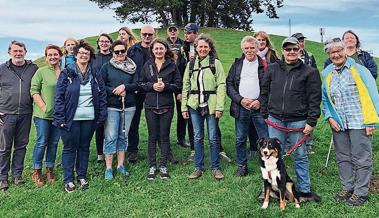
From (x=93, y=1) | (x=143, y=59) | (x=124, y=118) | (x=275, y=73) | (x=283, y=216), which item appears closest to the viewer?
(x=283, y=216)

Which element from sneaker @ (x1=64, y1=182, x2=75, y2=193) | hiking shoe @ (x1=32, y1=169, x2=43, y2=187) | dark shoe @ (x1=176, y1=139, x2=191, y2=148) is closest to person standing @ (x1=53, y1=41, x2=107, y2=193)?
sneaker @ (x1=64, y1=182, x2=75, y2=193)

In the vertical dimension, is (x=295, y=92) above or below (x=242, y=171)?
above

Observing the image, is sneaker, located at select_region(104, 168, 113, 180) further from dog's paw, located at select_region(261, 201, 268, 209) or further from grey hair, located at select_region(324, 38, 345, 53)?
grey hair, located at select_region(324, 38, 345, 53)

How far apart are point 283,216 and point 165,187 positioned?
6.86 ft

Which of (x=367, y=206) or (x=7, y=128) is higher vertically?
(x=7, y=128)

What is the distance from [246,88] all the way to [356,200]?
2335 millimetres

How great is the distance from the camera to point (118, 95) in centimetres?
713

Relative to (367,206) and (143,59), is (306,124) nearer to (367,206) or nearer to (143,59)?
(367,206)

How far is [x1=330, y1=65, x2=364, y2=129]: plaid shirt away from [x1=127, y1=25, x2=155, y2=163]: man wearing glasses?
11.2 ft

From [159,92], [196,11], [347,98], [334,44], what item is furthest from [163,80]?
[196,11]

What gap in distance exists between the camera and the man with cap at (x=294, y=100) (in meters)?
5.73

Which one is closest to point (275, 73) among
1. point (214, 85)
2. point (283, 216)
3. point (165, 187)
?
point (214, 85)

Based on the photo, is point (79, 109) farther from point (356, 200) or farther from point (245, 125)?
point (356, 200)

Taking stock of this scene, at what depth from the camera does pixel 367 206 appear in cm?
573
